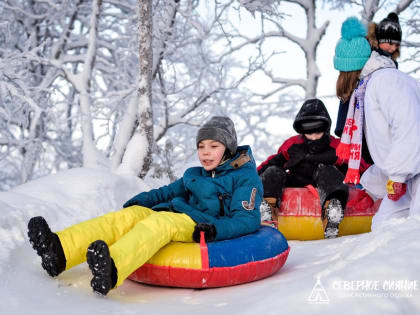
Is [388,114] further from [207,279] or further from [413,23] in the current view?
[413,23]

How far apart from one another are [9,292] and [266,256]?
147cm

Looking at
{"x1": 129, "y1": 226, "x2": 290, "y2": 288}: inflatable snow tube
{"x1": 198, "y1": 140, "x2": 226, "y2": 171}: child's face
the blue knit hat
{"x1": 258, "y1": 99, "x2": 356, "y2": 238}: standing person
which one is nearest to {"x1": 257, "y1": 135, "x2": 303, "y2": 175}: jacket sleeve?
{"x1": 258, "y1": 99, "x2": 356, "y2": 238}: standing person

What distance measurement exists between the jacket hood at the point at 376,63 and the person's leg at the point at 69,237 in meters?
2.01

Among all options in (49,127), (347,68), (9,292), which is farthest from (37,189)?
(49,127)

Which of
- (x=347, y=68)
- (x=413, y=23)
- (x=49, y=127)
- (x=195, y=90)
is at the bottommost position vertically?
(x=49, y=127)

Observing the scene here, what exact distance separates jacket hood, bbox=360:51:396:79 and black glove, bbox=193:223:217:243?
1.68 m

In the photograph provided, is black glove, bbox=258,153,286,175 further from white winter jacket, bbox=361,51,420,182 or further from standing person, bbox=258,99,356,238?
white winter jacket, bbox=361,51,420,182

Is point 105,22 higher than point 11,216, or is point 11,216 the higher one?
point 105,22

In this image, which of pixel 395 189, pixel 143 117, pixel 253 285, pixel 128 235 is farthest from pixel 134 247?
pixel 143 117

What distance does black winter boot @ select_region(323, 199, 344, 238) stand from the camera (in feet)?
14.1

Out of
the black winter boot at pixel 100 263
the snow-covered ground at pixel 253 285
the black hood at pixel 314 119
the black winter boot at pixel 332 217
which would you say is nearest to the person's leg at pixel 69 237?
the snow-covered ground at pixel 253 285

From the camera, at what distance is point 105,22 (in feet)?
34.4

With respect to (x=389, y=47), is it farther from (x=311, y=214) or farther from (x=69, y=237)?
(x=69, y=237)

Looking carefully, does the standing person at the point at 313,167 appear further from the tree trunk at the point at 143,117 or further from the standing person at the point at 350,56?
the tree trunk at the point at 143,117
